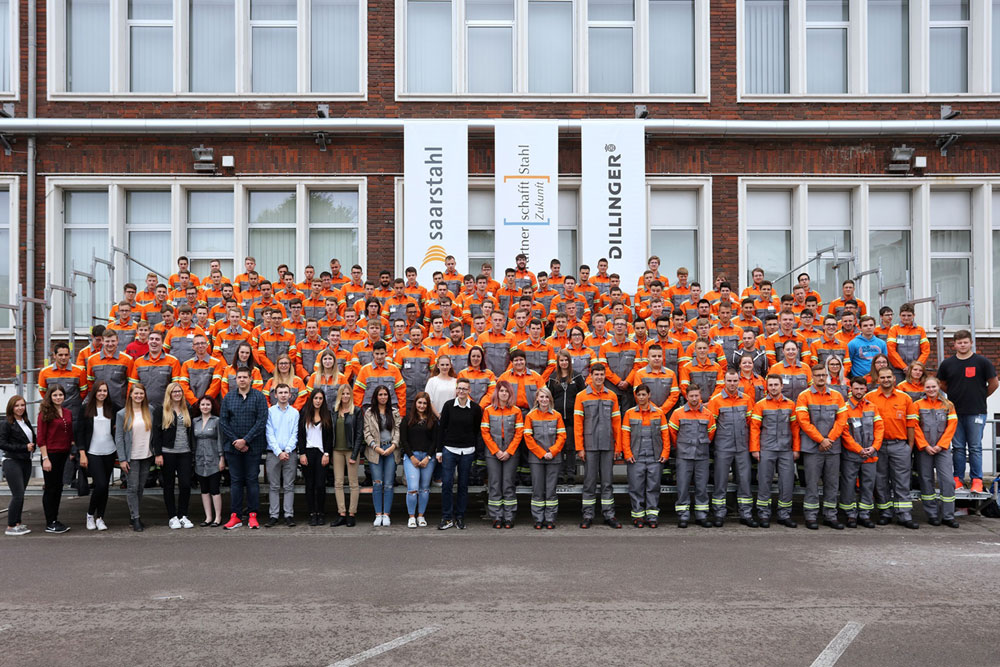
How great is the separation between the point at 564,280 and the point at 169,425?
22.5 feet

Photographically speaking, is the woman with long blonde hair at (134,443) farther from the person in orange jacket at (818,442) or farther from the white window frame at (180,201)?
the person in orange jacket at (818,442)

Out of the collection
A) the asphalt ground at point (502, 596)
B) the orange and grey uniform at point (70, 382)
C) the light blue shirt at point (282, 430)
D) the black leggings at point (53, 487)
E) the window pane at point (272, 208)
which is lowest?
the asphalt ground at point (502, 596)

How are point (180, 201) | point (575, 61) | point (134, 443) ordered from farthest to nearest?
point (575, 61)
point (180, 201)
point (134, 443)

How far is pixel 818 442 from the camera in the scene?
10.7 m

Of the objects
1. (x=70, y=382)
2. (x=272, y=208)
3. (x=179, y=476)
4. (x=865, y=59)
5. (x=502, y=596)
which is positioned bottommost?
(x=502, y=596)

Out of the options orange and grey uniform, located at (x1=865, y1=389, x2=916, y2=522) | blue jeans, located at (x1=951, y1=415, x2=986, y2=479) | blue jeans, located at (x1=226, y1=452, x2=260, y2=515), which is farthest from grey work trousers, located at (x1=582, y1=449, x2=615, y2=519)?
blue jeans, located at (x1=951, y1=415, x2=986, y2=479)

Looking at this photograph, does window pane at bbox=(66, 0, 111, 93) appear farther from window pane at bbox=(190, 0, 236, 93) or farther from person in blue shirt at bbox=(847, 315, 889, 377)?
person in blue shirt at bbox=(847, 315, 889, 377)

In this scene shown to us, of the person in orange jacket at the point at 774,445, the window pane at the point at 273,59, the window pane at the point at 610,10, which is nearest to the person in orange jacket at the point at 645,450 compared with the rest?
the person in orange jacket at the point at 774,445

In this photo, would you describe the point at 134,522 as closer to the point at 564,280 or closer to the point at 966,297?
the point at 564,280

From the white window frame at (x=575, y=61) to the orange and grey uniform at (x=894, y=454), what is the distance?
349 inches

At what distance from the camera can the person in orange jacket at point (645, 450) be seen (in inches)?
422

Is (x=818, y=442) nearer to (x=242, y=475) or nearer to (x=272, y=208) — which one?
(x=242, y=475)

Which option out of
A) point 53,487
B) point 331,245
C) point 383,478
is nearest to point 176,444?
point 53,487

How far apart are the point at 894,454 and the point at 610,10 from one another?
11.6 meters
